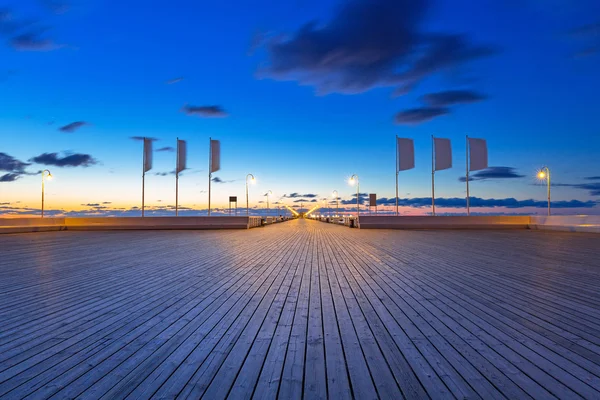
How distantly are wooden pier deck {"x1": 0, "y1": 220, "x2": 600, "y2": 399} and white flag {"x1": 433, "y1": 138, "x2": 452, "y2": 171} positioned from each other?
20150 millimetres

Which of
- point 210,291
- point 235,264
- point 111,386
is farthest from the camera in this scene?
point 235,264

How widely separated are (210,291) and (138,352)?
259 cm

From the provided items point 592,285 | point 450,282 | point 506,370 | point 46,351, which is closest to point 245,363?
point 46,351

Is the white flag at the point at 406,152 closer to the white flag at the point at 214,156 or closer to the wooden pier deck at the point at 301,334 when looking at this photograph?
the white flag at the point at 214,156

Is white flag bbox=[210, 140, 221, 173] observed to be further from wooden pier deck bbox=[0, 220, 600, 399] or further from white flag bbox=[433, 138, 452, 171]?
wooden pier deck bbox=[0, 220, 600, 399]

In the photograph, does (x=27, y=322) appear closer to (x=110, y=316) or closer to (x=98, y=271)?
(x=110, y=316)

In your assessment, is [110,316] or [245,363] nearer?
[245,363]

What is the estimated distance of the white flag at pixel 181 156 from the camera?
27.0 m

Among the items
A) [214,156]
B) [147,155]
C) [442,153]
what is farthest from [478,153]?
[147,155]

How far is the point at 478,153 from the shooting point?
2700cm

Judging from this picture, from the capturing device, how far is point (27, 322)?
4.34m

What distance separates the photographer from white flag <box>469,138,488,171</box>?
26.9m

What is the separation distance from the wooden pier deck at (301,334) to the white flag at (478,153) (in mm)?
21002

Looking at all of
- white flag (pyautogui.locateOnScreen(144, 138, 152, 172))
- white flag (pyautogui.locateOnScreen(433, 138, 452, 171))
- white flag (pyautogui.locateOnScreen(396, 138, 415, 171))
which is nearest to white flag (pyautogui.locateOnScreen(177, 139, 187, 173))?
white flag (pyautogui.locateOnScreen(144, 138, 152, 172))
